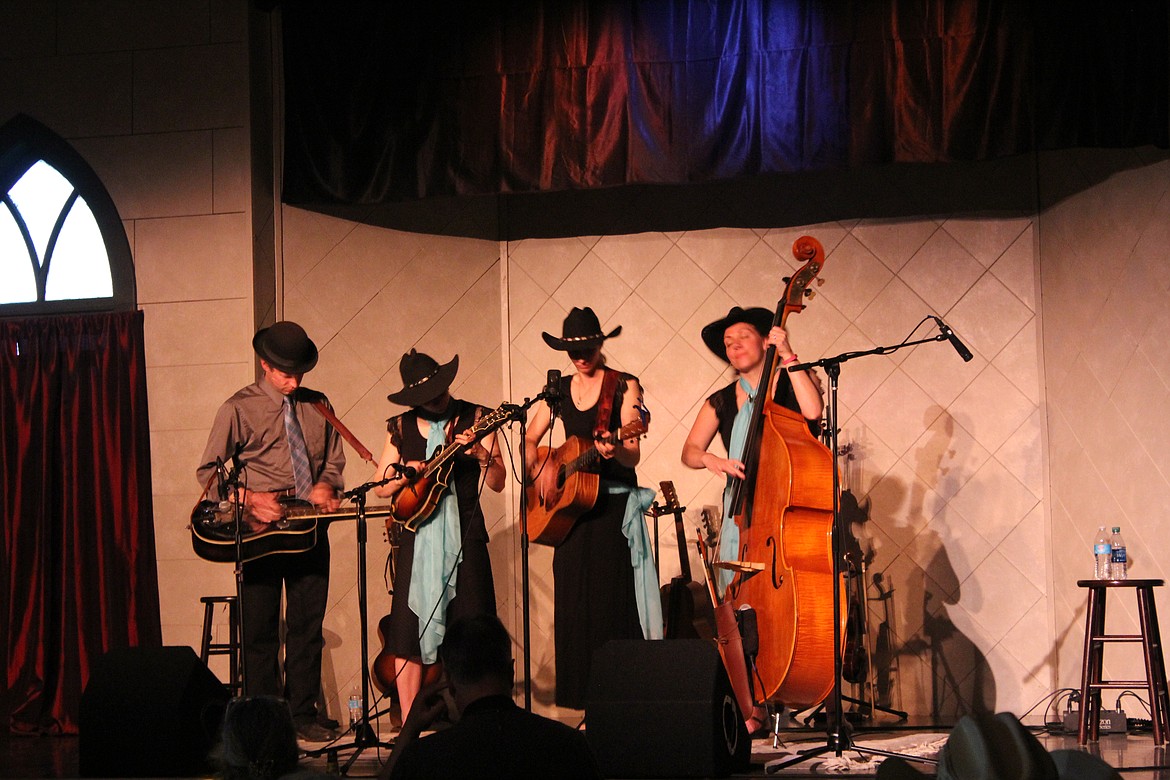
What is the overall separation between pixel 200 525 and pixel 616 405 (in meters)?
1.82

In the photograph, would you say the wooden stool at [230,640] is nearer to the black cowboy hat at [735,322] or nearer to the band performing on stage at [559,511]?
the band performing on stage at [559,511]

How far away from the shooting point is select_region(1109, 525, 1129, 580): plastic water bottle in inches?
218

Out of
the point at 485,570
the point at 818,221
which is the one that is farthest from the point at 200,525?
the point at 818,221

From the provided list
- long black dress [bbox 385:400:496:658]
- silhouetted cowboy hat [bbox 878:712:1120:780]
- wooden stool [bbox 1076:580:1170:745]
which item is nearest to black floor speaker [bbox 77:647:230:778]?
long black dress [bbox 385:400:496:658]

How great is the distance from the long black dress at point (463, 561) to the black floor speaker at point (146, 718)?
92 centimetres

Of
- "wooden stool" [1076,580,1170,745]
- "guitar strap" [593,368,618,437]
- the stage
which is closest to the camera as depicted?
the stage

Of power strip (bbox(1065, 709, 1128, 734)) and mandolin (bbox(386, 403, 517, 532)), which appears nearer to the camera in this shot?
mandolin (bbox(386, 403, 517, 532))

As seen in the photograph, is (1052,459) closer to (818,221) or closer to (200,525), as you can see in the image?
(818,221)

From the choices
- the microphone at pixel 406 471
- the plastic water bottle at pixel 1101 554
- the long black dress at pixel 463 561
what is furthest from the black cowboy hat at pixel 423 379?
the plastic water bottle at pixel 1101 554

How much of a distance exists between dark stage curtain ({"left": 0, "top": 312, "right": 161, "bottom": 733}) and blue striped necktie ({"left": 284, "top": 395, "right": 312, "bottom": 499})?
125cm

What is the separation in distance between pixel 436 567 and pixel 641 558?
908 mm

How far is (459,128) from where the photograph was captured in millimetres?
6270

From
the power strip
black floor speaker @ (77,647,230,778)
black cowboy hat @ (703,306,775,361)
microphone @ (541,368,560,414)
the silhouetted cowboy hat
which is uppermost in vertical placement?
black cowboy hat @ (703,306,775,361)

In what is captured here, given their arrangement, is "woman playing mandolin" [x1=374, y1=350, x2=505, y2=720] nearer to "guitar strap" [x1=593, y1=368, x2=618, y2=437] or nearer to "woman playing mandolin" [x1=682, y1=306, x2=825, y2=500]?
"guitar strap" [x1=593, y1=368, x2=618, y2=437]
